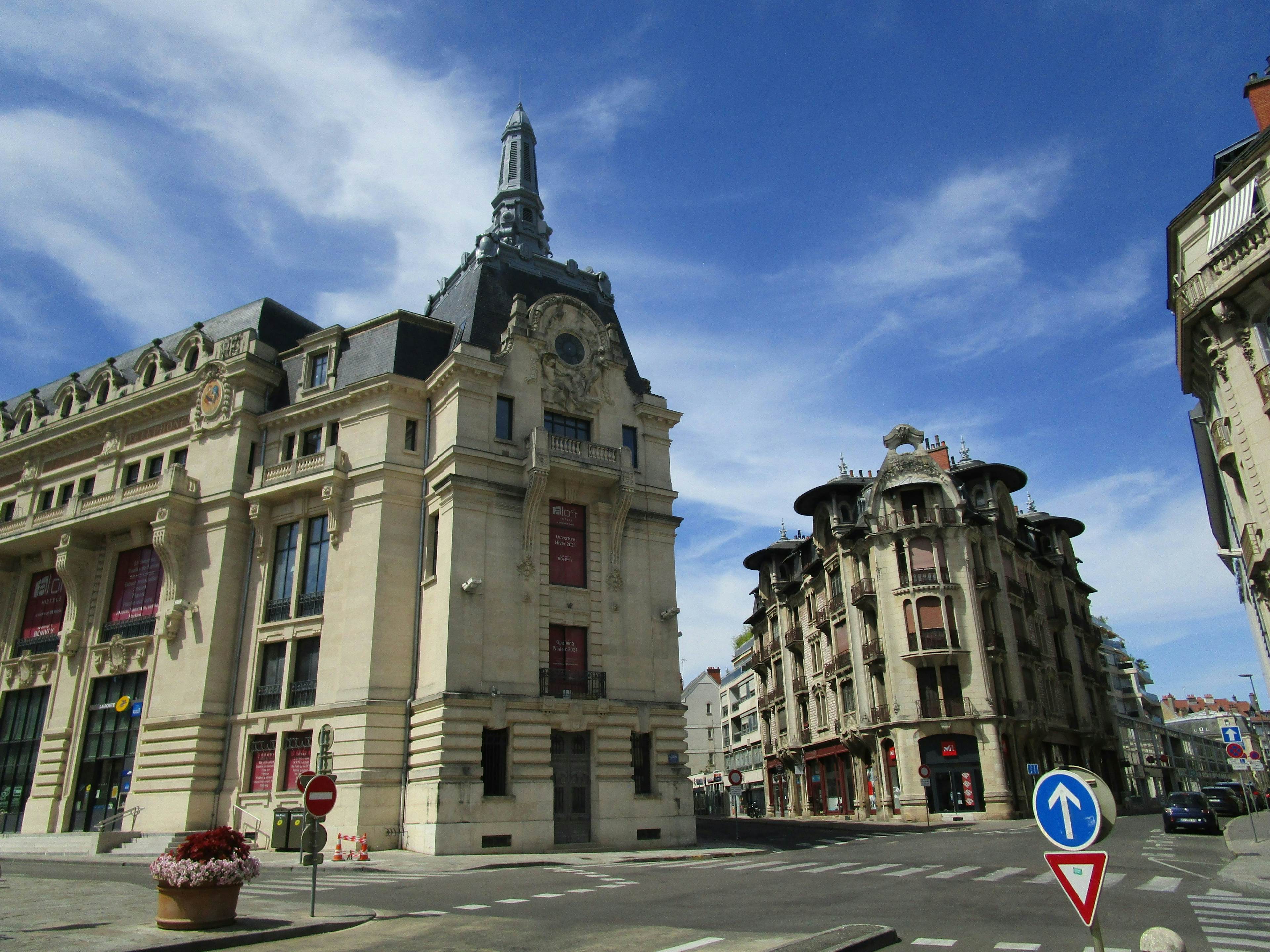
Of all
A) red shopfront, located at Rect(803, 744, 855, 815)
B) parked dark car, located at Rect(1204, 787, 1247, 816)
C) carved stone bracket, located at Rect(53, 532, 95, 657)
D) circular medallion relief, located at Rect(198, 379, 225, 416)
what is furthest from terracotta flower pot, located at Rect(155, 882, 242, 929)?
parked dark car, located at Rect(1204, 787, 1247, 816)

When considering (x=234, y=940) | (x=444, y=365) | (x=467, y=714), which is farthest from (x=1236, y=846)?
(x=444, y=365)

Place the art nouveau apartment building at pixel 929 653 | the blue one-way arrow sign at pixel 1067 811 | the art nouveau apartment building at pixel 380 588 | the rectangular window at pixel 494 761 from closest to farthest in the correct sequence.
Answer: the blue one-way arrow sign at pixel 1067 811
the rectangular window at pixel 494 761
the art nouveau apartment building at pixel 380 588
the art nouveau apartment building at pixel 929 653

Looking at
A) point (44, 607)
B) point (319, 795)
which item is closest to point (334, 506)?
point (44, 607)

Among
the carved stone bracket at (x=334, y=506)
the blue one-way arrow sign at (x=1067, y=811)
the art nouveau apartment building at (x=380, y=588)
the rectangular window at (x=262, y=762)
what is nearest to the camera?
the blue one-way arrow sign at (x=1067, y=811)

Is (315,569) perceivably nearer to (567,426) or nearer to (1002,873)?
(567,426)

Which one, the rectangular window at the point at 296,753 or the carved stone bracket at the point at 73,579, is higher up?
the carved stone bracket at the point at 73,579

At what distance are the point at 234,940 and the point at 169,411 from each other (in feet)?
108

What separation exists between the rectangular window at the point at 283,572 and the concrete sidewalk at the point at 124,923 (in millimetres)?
16337

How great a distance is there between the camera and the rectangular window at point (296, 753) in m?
29.3

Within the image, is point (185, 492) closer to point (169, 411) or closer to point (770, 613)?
point (169, 411)

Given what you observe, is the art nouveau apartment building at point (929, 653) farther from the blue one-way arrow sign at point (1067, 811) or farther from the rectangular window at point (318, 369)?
the blue one-way arrow sign at point (1067, 811)

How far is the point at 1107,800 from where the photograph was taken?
5.73m

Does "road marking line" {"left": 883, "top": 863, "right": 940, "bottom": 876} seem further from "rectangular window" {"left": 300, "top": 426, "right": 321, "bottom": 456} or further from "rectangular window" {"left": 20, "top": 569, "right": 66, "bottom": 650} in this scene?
"rectangular window" {"left": 20, "top": 569, "right": 66, "bottom": 650}

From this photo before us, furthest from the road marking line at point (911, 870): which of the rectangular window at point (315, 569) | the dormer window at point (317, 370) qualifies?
the dormer window at point (317, 370)
